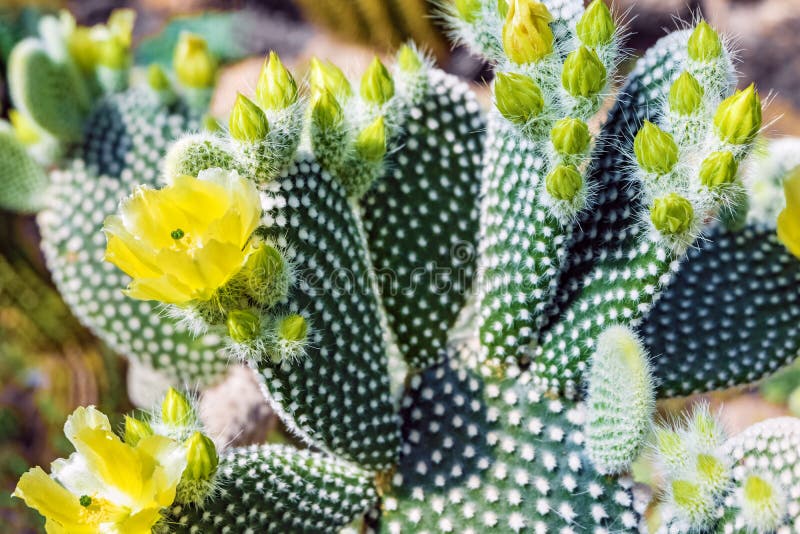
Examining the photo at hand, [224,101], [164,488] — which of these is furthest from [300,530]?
[224,101]

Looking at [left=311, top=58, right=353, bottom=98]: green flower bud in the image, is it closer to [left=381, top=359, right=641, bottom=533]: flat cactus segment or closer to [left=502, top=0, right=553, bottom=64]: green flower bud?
[left=502, top=0, right=553, bottom=64]: green flower bud

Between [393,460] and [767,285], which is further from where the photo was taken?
[767,285]

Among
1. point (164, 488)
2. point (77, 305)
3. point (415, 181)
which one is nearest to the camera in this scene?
point (164, 488)

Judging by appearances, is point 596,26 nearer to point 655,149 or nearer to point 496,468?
point 655,149

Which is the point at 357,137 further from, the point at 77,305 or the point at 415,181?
the point at 77,305

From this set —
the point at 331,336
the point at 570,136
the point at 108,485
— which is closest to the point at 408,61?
the point at 570,136

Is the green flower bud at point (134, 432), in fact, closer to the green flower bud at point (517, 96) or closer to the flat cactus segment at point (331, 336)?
the flat cactus segment at point (331, 336)
